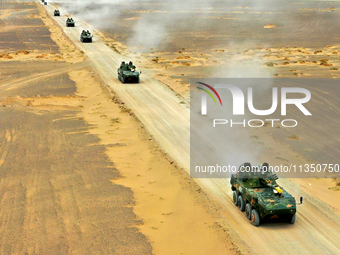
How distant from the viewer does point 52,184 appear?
2006 centimetres

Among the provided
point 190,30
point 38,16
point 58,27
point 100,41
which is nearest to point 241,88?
point 100,41

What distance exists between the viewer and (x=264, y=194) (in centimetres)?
1608

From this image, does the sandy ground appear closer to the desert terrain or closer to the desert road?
the desert terrain

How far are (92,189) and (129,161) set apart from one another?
3.98 metres

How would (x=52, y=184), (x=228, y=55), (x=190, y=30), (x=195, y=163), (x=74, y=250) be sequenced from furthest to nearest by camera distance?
(x=190, y=30), (x=228, y=55), (x=195, y=163), (x=52, y=184), (x=74, y=250)

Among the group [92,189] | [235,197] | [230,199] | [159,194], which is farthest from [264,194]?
[92,189]

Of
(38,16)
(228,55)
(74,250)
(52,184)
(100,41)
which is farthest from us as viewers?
(38,16)

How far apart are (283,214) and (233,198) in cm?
290

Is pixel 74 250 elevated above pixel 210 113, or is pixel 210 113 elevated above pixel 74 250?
pixel 210 113

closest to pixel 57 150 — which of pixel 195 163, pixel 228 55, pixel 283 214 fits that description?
pixel 195 163

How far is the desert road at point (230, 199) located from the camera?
14781 millimetres

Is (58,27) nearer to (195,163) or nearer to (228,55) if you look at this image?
(228,55)

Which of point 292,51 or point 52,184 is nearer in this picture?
point 52,184

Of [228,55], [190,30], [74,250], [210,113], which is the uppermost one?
[190,30]
